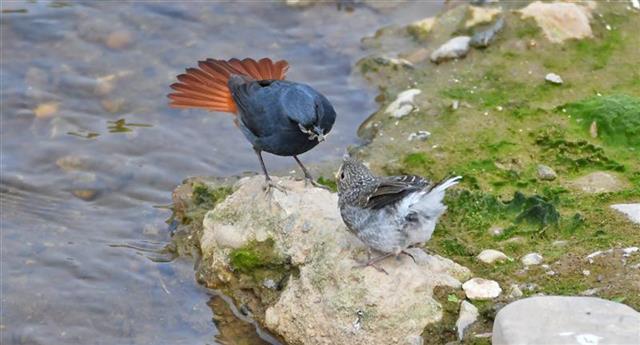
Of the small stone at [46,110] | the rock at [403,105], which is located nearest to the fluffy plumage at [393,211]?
the rock at [403,105]

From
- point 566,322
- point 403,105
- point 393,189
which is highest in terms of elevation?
point 393,189

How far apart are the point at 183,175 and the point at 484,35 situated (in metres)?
2.91

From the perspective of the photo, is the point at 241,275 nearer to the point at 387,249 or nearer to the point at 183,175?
the point at 387,249

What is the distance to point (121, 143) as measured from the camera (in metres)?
8.48

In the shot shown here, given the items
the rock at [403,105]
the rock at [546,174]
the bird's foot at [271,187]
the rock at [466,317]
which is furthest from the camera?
the rock at [403,105]

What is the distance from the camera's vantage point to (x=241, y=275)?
6.38 m

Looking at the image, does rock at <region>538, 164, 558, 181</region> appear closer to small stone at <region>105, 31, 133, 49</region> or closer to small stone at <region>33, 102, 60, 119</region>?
small stone at <region>33, 102, 60, 119</region>

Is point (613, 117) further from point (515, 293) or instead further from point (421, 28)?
point (421, 28)

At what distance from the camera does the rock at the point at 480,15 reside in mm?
9273

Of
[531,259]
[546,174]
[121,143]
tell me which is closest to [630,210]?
Result: [531,259]

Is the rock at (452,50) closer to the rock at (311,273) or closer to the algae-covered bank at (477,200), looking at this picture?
the algae-covered bank at (477,200)

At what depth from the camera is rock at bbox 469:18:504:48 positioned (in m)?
8.81

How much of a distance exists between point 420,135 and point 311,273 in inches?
90.1

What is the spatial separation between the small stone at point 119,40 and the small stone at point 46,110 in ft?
3.66
